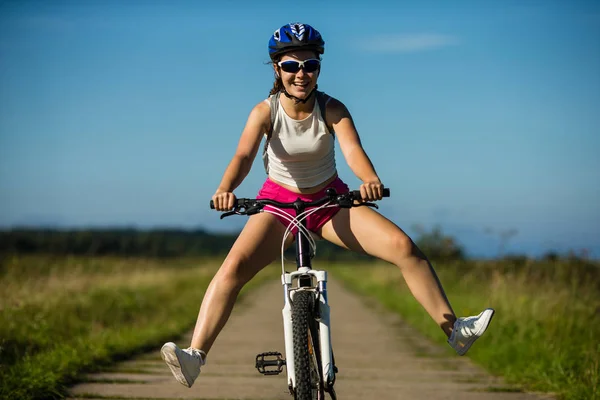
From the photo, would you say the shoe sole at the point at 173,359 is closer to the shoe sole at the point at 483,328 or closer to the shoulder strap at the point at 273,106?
the shoulder strap at the point at 273,106

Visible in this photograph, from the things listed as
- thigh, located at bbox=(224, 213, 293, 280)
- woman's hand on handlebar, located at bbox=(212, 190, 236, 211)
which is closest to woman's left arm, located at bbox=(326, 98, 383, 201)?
thigh, located at bbox=(224, 213, 293, 280)

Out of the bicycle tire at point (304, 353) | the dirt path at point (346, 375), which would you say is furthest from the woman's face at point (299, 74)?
the dirt path at point (346, 375)

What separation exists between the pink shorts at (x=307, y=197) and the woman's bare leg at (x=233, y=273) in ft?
0.45

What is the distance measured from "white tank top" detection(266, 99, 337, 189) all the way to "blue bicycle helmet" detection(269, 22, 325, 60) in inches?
14.5

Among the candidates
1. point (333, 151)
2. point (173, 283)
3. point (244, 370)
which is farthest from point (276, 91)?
point (173, 283)

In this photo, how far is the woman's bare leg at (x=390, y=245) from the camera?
18.6 feet

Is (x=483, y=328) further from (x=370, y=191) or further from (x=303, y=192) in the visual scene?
→ (x=303, y=192)

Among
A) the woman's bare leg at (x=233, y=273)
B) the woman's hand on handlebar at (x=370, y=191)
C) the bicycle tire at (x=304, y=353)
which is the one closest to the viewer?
the bicycle tire at (x=304, y=353)

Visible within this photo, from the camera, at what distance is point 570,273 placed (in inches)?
731

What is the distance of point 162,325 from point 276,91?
27.9 feet

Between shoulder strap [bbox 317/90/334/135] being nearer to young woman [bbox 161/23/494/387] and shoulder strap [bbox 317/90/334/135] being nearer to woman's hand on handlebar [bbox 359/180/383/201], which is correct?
young woman [bbox 161/23/494/387]

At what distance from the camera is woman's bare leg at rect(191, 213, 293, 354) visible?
560 cm

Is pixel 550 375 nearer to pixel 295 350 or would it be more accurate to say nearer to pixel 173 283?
pixel 295 350

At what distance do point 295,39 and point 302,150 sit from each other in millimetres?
708
